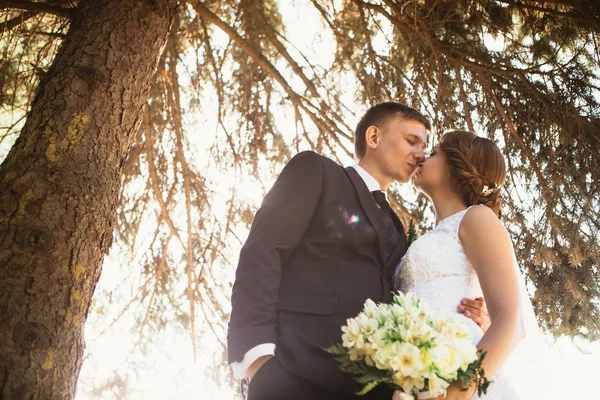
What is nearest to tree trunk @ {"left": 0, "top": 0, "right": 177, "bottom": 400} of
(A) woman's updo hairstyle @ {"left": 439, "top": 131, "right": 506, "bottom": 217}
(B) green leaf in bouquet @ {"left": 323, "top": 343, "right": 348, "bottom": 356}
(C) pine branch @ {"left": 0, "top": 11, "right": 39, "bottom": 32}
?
(C) pine branch @ {"left": 0, "top": 11, "right": 39, "bottom": 32}

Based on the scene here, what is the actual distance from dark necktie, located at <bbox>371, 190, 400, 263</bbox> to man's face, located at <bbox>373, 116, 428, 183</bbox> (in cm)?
28

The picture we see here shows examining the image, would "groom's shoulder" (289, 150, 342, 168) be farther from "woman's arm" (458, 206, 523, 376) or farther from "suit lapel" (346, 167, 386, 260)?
"woman's arm" (458, 206, 523, 376)

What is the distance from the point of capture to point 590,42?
4.02m

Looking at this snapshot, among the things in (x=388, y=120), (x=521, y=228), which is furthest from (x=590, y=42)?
(x=388, y=120)

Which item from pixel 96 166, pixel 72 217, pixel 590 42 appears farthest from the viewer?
pixel 590 42

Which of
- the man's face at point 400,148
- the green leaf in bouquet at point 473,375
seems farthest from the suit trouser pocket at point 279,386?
the man's face at point 400,148

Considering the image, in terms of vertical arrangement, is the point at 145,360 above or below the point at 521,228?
below

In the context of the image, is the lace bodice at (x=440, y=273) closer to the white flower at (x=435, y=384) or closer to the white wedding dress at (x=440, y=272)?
the white wedding dress at (x=440, y=272)

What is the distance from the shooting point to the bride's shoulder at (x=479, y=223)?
244cm

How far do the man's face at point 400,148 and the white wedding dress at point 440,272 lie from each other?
472 millimetres

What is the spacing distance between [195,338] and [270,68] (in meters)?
2.27

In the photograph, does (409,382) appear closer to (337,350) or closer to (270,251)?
(337,350)

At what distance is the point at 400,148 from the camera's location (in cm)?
313

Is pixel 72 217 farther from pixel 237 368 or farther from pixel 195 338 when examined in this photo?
pixel 195 338
